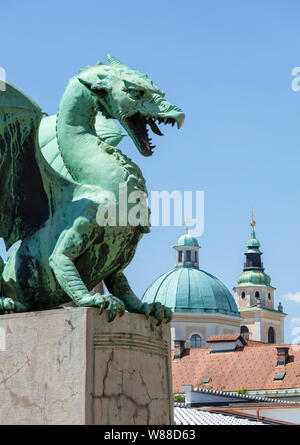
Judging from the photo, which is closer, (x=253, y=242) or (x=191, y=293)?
(x=191, y=293)

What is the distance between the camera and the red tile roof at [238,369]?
67250 millimetres

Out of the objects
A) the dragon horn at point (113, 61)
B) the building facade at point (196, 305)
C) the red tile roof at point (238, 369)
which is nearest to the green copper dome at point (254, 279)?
the building facade at point (196, 305)

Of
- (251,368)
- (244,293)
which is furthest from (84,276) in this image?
(244,293)

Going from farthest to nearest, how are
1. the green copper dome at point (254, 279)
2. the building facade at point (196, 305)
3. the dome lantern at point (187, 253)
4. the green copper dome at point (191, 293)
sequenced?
the green copper dome at point (254, 279), the dome lantern at point (187, 253), the green copper dome at point (191, 293), the building facade at point (196, 305)

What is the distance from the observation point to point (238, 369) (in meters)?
70.1

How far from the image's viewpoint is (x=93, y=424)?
327 inches

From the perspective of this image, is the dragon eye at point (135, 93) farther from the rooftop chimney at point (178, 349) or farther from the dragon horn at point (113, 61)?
the rooftop chimney at point (178, 349)

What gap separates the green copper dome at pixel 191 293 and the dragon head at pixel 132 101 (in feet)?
272

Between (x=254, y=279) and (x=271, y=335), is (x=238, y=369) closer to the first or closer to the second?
(x=271, y=335)

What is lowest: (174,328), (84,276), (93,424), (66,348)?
(93,424)

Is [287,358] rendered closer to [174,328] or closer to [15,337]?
[174,328]

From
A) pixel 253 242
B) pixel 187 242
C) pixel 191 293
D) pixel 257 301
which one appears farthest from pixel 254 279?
pixel 191 293

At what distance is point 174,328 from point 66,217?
85.1m

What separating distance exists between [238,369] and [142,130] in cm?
6208
